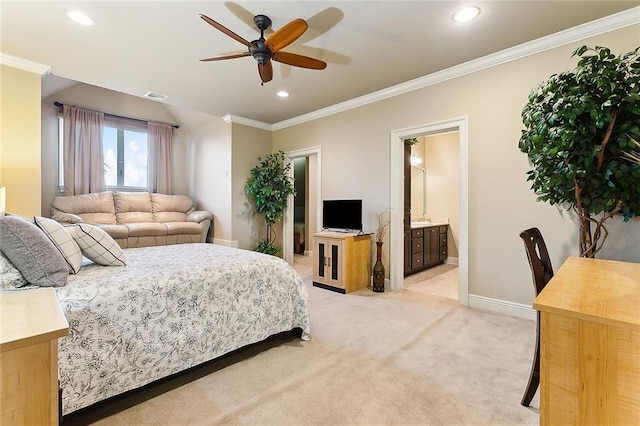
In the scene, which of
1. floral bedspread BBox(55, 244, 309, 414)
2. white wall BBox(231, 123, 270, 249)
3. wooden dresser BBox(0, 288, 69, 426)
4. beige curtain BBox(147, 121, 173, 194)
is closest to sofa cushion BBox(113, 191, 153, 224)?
beige curtain BBox(147, 121, 173, 194)

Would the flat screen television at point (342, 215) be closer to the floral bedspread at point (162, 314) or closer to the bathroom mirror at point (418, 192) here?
the floral bedspread at point (162, 314)

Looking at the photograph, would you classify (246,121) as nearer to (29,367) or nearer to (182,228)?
(182,228)

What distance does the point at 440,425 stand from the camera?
4.78ft

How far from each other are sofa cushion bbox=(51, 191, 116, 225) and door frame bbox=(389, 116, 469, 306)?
477 centimetres

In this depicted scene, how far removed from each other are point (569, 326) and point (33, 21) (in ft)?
13.4

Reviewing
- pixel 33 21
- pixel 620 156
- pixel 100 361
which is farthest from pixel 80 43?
pixel 620 156

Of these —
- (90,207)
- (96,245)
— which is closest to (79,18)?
(96,245)

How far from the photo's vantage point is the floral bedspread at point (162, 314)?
4.61 ft

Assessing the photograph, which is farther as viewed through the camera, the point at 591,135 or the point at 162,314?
the point at 591,135

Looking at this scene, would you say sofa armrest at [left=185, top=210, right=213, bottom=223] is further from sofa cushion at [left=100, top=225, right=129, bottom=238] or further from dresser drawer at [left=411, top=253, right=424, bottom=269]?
dresser drawer at [left=411, top=253, right=424, bottom=269]

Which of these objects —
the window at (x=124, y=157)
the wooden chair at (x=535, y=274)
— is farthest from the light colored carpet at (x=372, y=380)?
the window at (x=124, y=157)

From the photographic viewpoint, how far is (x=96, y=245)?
1917 mm

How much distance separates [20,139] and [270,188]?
3.09m

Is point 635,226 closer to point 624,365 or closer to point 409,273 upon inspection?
point 624,365
